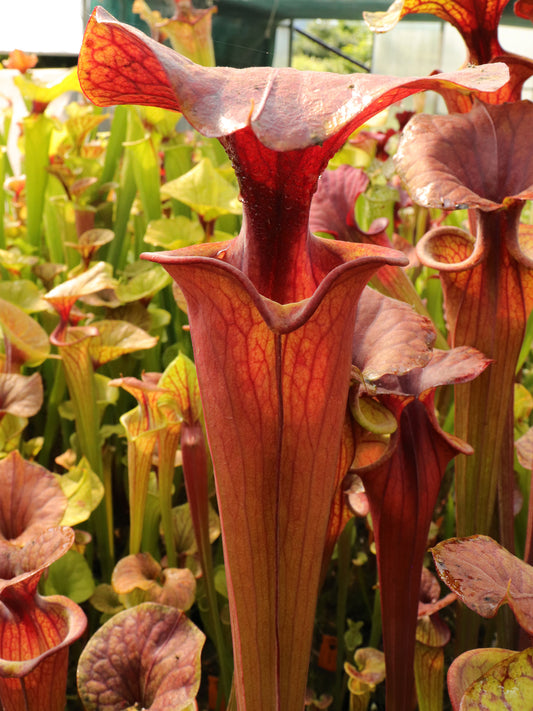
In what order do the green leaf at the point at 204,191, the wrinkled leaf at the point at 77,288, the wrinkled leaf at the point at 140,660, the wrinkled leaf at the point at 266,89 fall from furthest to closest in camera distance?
the green leaf at the point at 204,191 < the wrinkled leaf at the point at 77,288 < the wrinkled leaf at the point at 140,660 < the wrinkled leaf at the point at 266,89

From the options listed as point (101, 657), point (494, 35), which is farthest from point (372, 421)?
point (494, 35)

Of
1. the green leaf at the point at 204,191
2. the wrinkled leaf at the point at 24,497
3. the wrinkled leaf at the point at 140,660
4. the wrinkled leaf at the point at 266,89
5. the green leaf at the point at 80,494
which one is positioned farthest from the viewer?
the green leaf at the point at 204,191

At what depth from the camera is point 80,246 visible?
1.16m

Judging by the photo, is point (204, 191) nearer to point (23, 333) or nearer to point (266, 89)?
point (23, 333)

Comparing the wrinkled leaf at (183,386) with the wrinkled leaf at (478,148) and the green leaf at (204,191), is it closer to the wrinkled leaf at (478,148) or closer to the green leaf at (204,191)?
the wrinkled leaf at (478,148)

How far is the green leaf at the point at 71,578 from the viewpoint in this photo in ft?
2.72

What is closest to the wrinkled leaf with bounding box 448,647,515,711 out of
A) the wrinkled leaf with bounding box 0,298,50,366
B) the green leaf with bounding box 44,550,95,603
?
the green leaf with bounding box 44,550,95,603

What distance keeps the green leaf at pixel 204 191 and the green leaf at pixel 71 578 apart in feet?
1.88

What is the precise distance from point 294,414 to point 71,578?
23.0 inches

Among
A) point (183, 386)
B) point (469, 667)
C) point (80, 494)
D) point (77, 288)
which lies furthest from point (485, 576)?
point (77, 288)

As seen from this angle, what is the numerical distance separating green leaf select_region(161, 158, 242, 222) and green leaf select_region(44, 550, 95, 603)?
0.57m

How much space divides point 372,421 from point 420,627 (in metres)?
0.39

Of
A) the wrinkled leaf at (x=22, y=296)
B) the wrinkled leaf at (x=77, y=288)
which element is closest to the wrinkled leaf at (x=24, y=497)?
the wrinkled leaf at (x=77, y=288)

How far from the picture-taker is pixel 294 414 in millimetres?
390
